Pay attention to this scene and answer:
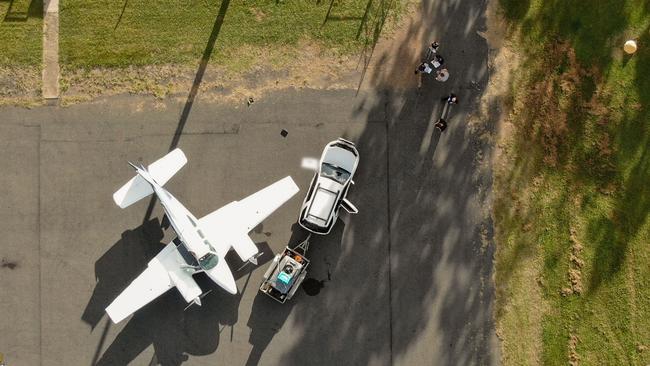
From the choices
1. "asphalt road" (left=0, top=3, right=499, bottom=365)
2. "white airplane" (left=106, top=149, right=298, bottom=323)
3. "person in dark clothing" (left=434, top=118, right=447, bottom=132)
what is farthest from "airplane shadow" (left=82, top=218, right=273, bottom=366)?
"person in dark clothing" (left=434, top=118, right=447, bottom=132)

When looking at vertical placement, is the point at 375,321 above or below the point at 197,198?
below

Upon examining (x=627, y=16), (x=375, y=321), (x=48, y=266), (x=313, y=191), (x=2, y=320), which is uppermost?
(x=627, y=16)

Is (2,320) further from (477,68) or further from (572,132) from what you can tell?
(572,132)

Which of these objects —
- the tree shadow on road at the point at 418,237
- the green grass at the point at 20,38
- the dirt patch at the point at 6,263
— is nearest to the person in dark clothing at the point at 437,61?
the tree shadow on road at the point at 418,237

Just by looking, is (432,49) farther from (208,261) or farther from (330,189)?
(208,261)

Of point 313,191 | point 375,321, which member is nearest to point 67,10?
point 313,191

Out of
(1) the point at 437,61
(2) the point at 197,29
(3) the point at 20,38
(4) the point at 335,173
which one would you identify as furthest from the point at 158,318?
(1) the point at 437,61
